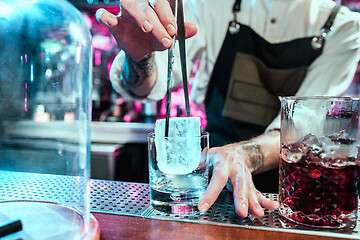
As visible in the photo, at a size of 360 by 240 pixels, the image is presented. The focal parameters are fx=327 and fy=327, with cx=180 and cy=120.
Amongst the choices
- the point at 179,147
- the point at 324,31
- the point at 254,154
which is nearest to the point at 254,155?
the point at 254,154

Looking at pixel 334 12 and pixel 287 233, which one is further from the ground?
pixel 334 12

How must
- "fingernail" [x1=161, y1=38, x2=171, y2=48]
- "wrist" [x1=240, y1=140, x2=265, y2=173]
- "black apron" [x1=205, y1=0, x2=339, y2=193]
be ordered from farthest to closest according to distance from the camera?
"black apron" [x1=205, y1=0, x2=339, y2=193]
"wrist" [x1=240, y1=140, x2=265, y2=173]
"fingernail" [x1=161, y1=38, x2=171, y2=48]

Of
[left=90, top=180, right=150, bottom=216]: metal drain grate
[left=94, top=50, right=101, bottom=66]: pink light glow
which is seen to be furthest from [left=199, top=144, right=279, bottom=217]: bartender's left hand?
[left=94, top=50, right=101, bottom=66]: pink light glow

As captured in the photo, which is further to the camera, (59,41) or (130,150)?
(130,150)

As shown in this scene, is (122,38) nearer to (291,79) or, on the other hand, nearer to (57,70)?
(57,70)

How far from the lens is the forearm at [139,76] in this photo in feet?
4.05

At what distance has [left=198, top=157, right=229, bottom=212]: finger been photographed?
0.58 metres

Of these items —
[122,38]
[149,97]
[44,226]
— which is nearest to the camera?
[44,226]

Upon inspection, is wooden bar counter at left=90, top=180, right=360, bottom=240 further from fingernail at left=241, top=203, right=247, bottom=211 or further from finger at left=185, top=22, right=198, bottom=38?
finger at left=185, top=22, right=198, bottom=38

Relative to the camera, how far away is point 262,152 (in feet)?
3.78

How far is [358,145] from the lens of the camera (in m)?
0.55

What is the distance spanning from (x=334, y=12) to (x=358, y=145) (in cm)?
108

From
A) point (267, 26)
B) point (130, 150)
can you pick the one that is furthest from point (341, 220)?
point (130, 150)

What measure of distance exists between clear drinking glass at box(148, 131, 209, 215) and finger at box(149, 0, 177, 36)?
0.21m
